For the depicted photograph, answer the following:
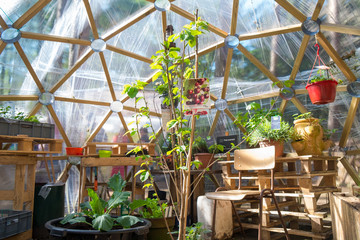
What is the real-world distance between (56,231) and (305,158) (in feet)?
9.08

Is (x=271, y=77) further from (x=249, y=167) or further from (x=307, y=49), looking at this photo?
(x=249, y=167)

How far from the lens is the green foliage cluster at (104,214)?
263 centimetres

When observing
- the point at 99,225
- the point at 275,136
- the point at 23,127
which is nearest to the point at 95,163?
the point at 23,127

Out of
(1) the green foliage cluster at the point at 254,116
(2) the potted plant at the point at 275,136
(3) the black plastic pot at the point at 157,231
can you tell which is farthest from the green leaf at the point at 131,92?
(2) the potted plant at the point at 275,136

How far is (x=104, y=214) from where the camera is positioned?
2.75 m

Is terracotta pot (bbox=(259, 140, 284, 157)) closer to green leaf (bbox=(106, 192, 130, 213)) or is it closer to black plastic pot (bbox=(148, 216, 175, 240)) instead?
black plastic pot (bbox=(148, 216, 175, 240))

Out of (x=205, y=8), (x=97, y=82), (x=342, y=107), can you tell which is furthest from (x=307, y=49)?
(x=97, y=82)

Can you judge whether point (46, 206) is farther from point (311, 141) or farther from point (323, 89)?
point (323, 89)

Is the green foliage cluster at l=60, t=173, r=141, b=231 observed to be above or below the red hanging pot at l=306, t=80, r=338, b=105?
below

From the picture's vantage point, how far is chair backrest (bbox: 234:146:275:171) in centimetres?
335

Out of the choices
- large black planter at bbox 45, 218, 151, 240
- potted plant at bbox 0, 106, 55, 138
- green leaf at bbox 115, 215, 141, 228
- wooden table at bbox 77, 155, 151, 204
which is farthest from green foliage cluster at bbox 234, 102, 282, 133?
potted plant at bbox 0, 106, 55, 138

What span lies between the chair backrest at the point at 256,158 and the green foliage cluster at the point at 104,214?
1.34m

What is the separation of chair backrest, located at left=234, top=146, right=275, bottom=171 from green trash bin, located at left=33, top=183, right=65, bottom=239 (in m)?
2.75

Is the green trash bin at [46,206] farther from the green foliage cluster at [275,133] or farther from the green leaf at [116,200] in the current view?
the green foliage cluster at [275,133]
